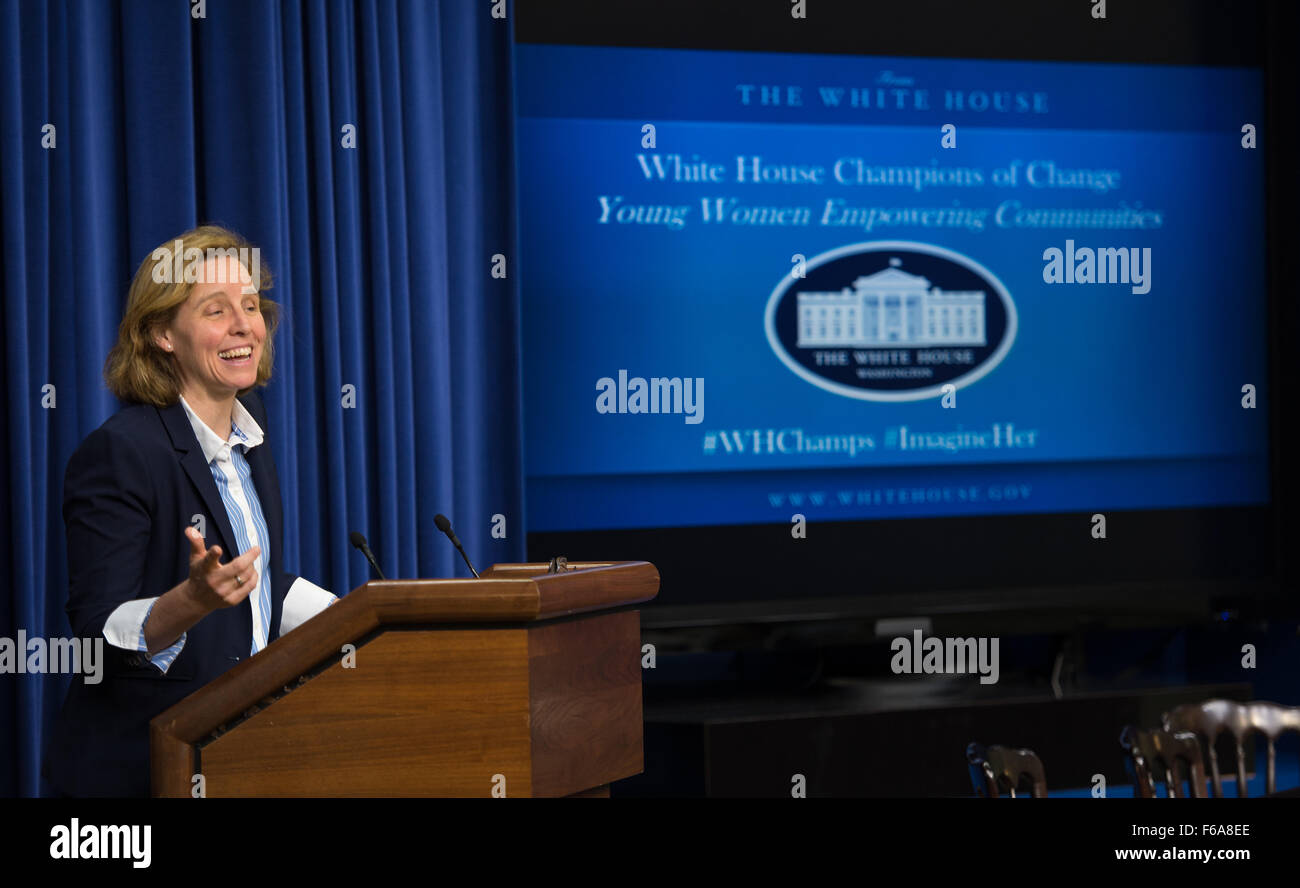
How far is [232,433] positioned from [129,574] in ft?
1.23

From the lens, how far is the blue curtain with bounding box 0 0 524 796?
3.83 m

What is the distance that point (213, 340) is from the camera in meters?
2.42

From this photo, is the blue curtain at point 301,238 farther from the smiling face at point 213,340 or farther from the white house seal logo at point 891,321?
the smiling face at point 213,340

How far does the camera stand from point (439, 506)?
14.0 feet

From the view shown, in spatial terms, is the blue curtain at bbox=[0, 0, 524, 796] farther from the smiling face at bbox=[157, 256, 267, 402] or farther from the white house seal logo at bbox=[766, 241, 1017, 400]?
the smiling face at bbox=[157, 256, 267, 402]

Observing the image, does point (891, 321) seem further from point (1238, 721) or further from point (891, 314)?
point (1238, 721)

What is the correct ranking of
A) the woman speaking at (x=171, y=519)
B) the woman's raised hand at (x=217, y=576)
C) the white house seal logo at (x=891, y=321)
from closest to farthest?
the woman's raised hand at (x=217, y=576) < the woman speaking at (x=171, y=519) < the white house seal logo at (x=891, y=321)

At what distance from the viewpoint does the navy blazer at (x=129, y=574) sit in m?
2.17

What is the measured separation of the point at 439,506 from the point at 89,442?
2019mm

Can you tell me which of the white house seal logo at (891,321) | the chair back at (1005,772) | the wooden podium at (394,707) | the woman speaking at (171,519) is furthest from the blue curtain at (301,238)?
the chair back at (1005,772)

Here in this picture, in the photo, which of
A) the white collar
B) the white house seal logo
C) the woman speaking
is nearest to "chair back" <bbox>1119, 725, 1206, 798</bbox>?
the woman speaking

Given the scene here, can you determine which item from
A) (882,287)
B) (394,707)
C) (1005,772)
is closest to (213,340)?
(394,707)

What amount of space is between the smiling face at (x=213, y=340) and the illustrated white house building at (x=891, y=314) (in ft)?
8.36
